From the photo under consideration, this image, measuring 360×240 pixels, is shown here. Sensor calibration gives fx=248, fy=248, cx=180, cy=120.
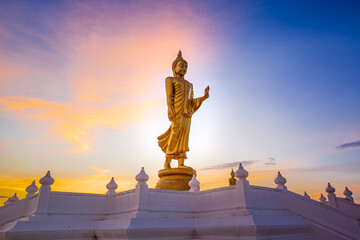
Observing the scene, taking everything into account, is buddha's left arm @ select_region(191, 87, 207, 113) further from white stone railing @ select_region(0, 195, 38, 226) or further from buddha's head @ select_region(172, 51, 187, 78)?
white stone railing @ select_region(0, 195, 38, 226)

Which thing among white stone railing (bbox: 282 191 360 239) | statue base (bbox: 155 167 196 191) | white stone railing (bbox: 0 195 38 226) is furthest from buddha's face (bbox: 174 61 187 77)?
white stone railing (bbox: 0 195 38 226)

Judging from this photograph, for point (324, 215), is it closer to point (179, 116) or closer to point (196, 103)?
point (179, 116)

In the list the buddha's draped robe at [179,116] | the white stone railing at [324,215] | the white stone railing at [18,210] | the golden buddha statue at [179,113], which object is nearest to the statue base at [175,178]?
the golden buddha statue at [179,113]

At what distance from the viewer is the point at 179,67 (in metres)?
16.2

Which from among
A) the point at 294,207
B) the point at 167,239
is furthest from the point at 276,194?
the point at 167,239

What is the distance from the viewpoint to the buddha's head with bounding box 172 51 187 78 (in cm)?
1625

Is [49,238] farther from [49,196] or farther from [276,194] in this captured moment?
[276,194]

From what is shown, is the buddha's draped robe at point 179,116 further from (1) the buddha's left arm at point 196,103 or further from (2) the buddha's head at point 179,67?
(2) the buddha's head at point 179,67

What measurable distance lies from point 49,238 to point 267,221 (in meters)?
7.02

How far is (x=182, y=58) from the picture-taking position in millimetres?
16781

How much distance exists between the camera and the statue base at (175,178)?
12742 millimetres

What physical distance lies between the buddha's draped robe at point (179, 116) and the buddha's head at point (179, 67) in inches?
26.0

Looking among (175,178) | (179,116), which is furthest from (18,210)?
(179,116)

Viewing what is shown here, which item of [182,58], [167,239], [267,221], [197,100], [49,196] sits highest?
[182,58]
